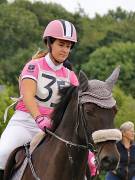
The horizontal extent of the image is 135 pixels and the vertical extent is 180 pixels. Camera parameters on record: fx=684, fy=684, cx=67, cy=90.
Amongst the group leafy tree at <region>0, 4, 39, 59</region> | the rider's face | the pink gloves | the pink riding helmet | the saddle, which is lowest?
leafy tree at <region>0, 4, 39, 59</region>

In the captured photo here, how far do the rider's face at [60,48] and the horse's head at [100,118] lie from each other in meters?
0.93

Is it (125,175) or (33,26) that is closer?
(125,175)

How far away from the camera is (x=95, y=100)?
674 centimetres

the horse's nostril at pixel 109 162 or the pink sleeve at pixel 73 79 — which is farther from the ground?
the pink sleeve at pixel 73 79

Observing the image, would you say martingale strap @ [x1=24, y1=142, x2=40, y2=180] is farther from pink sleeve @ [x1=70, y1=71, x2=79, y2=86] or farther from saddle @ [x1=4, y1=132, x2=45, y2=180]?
pink sleeve @ [x1=70, y1=71, x2=79, y2=86]

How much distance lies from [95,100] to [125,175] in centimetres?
674

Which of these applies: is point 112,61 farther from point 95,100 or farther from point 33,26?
point 95,100

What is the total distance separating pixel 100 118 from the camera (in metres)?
6.59

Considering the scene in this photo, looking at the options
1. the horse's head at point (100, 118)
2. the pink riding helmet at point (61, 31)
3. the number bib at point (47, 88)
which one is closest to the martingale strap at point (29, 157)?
the number bib at point (47, 88)

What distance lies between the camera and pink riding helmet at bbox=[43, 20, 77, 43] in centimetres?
770

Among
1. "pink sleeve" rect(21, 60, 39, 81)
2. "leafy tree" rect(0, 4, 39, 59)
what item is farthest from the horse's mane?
"leafy tree" rect(0, 4, 39, 59)

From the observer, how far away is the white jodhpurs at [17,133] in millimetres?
7824

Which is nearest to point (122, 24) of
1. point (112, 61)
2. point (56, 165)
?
point (112, 61)

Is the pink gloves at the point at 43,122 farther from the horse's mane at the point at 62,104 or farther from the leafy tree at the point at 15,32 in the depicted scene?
the leafy tree at the point at 15,32
